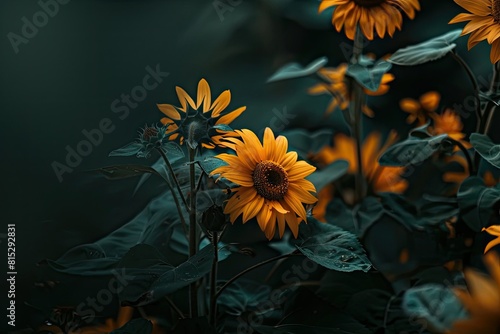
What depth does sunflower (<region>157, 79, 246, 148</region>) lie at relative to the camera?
572mm

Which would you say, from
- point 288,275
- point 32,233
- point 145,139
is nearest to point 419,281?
point 288,275

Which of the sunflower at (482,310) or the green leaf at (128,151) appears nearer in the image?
the sunflower at (482,310)

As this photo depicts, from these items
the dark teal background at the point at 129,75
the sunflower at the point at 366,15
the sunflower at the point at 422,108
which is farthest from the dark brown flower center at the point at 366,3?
the dark teal background at the point at 129,75

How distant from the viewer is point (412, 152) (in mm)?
671

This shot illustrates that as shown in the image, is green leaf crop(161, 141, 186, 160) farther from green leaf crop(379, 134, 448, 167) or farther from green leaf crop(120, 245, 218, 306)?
green leaf crop(379, 134, 448, 167)

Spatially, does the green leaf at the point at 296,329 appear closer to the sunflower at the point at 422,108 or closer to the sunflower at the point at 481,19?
the sunflower at the point at 481,19

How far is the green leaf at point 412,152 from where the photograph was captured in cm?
66

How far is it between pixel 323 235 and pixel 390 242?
282 millimetres

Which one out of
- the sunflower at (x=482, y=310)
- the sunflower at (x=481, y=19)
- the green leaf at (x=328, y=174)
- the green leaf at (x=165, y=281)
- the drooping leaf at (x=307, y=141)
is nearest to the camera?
the sunflower at (x=482, y=310)

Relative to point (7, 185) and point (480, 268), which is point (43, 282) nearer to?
point (7, 185)

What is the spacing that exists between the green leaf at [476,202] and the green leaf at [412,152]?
5 centimetres

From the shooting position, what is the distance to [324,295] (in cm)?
66

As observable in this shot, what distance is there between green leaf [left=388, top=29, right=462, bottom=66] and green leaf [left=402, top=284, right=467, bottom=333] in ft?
0.88

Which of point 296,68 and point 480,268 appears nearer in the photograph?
point 480,268
